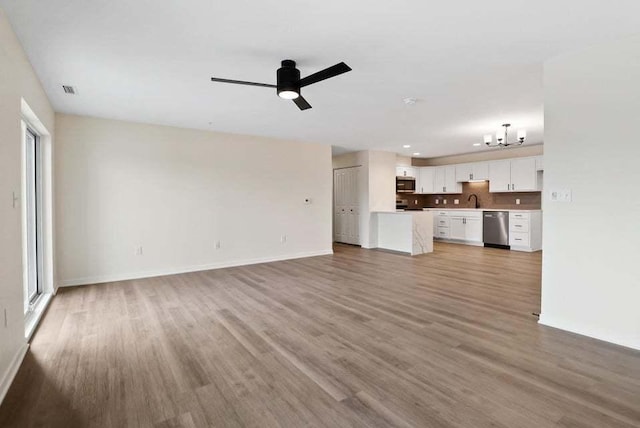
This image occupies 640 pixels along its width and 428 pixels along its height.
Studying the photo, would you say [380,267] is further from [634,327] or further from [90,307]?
[90,307]

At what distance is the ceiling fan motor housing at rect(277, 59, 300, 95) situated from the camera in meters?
2.77

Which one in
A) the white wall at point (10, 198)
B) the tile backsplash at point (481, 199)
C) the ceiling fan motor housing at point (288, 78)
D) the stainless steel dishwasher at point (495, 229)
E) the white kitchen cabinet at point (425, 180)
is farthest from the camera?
the white kitchen cabinet at point (425, 180)

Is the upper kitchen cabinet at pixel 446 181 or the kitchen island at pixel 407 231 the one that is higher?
the upper kitchen cabinet at pixel 446 181

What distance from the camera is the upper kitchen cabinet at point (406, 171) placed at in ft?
28.8

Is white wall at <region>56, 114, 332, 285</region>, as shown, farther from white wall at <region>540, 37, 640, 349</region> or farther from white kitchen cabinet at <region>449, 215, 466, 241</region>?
white wall at <region>540, 37, 640, 349</region>

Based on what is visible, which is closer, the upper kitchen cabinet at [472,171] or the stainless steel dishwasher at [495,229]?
the stainless steel dishwasher at [495,229]

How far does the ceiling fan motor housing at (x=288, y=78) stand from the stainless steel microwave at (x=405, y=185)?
6.48m

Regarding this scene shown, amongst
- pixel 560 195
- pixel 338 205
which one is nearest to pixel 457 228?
pixel 338 205

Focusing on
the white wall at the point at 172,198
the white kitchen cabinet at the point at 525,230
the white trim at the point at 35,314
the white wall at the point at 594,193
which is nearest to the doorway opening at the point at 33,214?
the white trim at the point at 35,314

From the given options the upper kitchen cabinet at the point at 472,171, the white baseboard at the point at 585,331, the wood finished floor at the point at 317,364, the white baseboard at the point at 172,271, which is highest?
the upper kitchen cabinet at the point at 472,171

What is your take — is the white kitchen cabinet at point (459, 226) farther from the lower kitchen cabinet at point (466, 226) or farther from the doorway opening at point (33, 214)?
the doorway opening at point (33, 214)

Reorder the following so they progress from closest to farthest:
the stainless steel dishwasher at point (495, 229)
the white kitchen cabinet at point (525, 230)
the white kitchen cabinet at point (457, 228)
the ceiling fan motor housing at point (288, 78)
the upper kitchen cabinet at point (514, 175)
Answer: the ceiling fan motor housing at point (288, 78) → the white kitchen cabinet at point (525, 230) → the upper kitchen cabinet at point (514, 175) → the stainless steel dishwasher at point (495, 229) → the white kitchen cabinet at point (457, 228)

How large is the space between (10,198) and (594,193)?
445cm

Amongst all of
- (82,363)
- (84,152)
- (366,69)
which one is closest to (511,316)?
(366,69)
